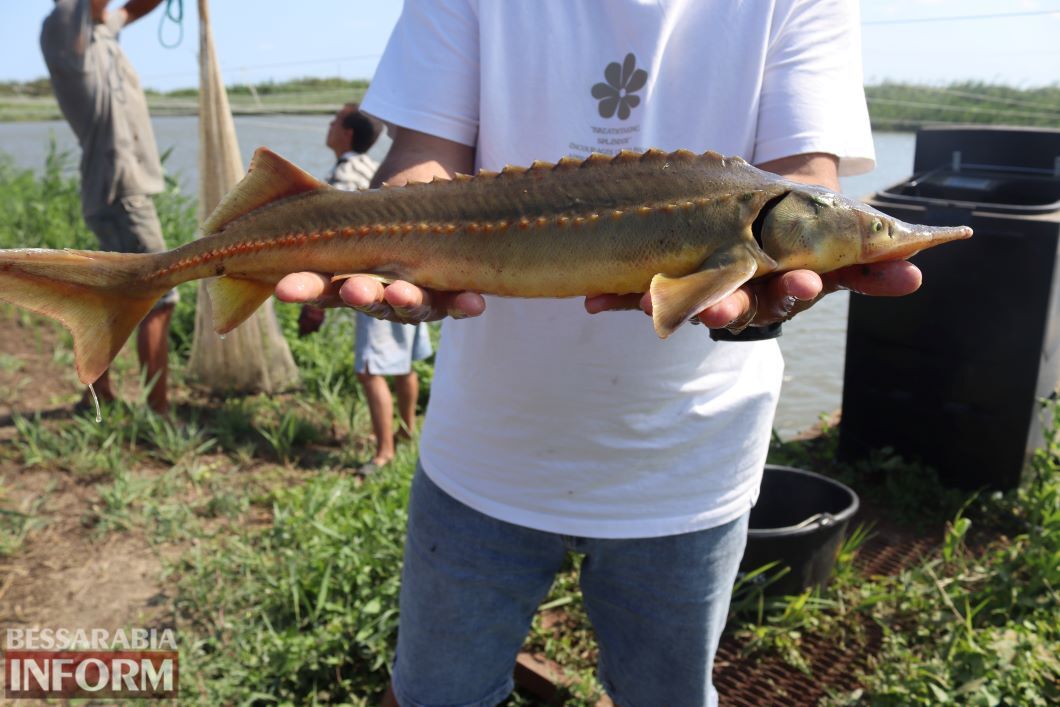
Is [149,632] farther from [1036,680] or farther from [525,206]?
[1036,680]

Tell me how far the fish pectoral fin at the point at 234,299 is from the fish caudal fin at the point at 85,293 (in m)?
0.12

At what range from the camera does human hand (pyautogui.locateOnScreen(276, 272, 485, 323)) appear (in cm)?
142

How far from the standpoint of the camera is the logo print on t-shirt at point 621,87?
5.24ft

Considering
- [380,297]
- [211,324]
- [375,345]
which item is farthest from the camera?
[211,324]

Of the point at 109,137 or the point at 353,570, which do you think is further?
the point at 109,137

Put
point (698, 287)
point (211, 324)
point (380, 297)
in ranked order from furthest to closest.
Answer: point (211, 324) < point (380, 297) < point (698, 287)

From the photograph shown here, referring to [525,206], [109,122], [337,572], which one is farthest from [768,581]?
[109,122]

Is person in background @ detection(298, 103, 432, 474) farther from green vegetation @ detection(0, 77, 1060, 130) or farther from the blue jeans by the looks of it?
green vegetation @ detection(0, 77, 1060, 130)

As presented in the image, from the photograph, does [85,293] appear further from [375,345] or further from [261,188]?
[375,345]

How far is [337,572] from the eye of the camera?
2.88m

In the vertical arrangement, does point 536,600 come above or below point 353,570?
above

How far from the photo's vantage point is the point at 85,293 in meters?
1.59

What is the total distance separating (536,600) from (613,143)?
90 centimetres

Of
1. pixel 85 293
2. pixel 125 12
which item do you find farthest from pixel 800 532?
pixel 125 12
